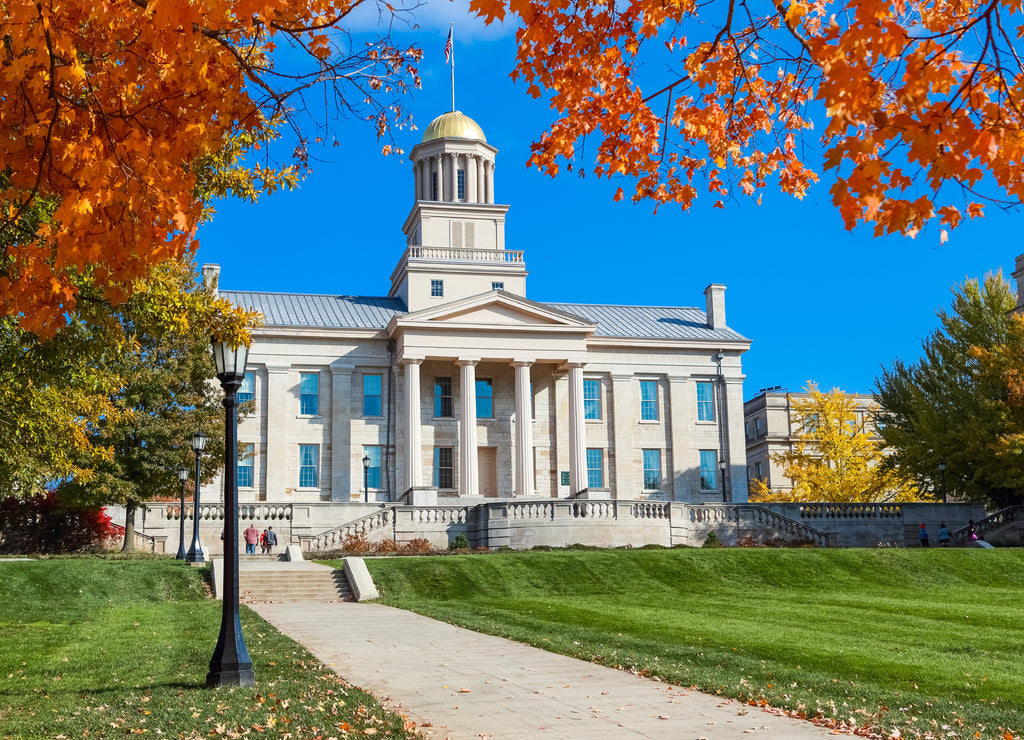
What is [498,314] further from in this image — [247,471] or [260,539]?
[260,539]

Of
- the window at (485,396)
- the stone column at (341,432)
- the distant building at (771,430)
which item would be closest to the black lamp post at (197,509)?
the stone column at (341,432)

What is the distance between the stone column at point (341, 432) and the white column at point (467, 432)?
6387 millimetres

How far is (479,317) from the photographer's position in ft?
179

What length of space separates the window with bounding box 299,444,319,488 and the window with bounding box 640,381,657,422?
19.7m

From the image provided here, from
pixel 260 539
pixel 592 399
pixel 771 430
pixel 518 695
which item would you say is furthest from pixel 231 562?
pixel 771 430

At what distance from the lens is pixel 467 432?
52.9m

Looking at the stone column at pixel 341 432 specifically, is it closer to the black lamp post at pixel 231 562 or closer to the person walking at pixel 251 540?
the person walking at pixel 251 540

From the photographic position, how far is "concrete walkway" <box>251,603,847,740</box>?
8727mm

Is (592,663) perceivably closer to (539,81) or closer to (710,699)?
(710,699)

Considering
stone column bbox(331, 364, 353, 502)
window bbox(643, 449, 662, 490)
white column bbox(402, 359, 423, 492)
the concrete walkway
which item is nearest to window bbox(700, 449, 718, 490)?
window bbox(643, 449, 662, 490)

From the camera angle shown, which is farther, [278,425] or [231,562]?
[278,425]

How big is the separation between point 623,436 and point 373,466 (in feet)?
49.4

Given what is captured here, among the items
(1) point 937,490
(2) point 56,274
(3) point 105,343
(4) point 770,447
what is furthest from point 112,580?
(4) point 770,447

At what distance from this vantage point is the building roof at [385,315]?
57156mm
